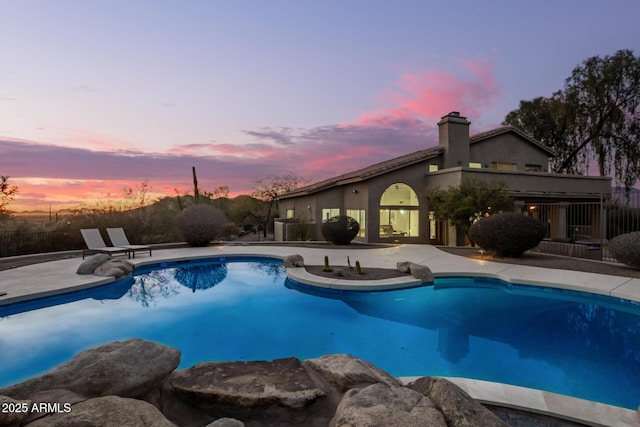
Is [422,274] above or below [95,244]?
below

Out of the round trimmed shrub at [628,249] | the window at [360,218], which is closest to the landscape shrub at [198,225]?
the window at [360,218]

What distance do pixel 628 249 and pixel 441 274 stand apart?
5.85 meters

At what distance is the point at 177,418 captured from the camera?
9.52ft

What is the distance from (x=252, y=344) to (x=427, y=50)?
15459 mm

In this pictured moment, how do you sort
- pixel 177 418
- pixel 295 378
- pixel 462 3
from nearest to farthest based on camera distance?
pixel 177 418
pixel 295 378
pixel 462 3

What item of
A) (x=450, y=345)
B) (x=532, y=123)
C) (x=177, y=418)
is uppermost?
(x=532, y=123)

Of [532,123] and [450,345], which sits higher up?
[532,123]

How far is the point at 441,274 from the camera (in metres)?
10.0

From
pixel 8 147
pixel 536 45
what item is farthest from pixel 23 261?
pixel 536 45

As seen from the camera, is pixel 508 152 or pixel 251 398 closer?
pixel 251 398

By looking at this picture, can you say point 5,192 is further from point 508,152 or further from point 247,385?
point 508,152

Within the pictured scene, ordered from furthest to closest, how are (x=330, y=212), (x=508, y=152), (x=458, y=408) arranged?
(x=508, y=152), (x=330, y=212), (x=458, y=408)

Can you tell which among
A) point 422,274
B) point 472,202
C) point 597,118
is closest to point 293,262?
point 422,274

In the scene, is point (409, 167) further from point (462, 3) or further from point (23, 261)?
point (23, 261)
